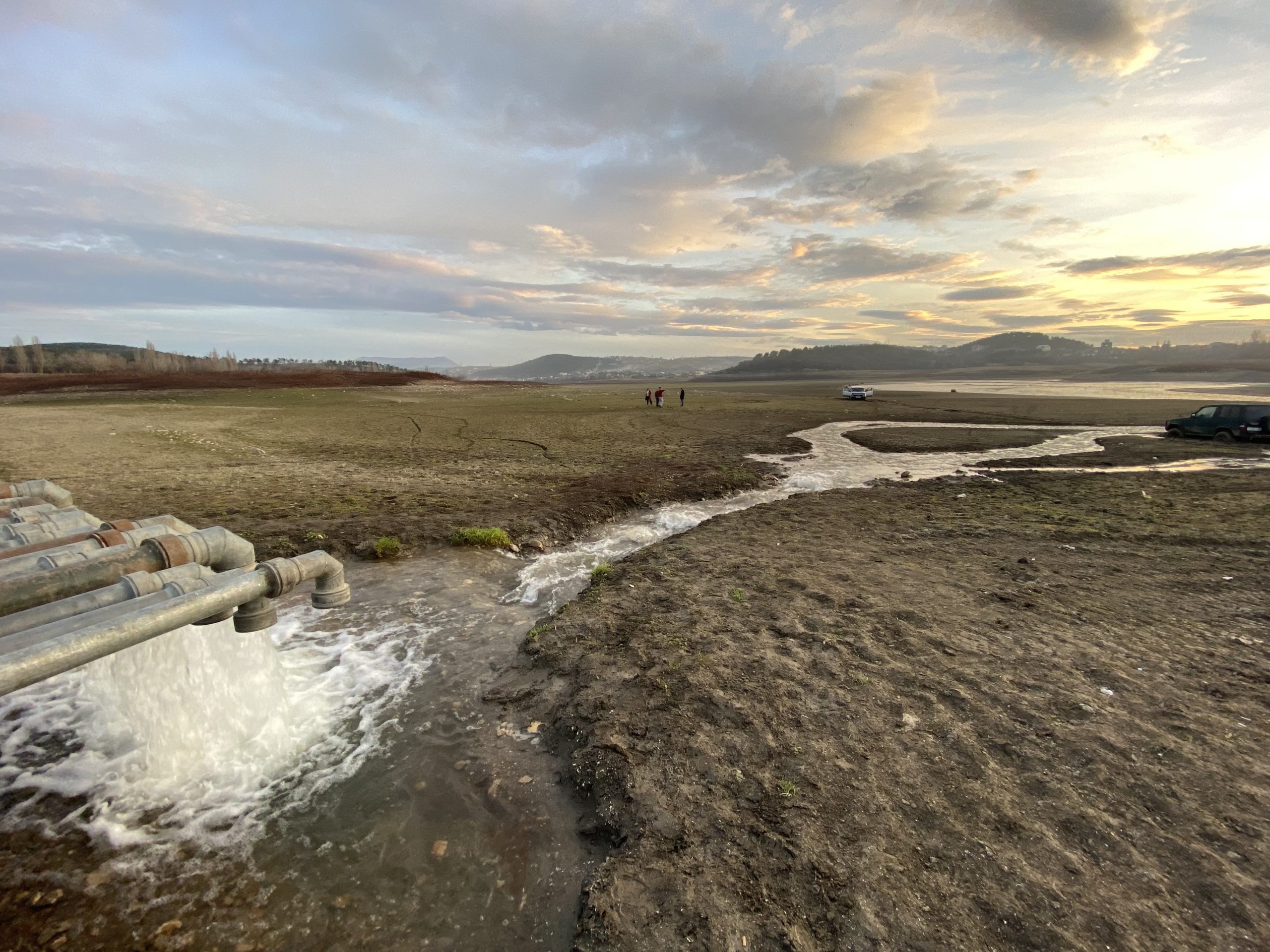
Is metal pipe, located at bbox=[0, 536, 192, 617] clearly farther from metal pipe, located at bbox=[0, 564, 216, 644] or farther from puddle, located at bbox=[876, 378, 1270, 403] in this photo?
puddle, located at bbox=[876, 378, 1270, 403]

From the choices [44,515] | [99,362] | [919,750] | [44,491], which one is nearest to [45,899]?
[44,515]

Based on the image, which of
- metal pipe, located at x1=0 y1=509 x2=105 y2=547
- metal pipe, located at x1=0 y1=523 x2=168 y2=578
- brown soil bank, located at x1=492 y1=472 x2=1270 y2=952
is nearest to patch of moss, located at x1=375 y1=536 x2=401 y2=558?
brown soil bank, located at x1=492 y1=472 x2=1270 y2=952

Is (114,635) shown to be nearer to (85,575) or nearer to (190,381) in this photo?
(85,575)

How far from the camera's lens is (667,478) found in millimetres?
19172

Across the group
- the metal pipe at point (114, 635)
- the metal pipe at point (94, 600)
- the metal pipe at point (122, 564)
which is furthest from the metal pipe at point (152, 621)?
the metal pipe at point (122, 564)

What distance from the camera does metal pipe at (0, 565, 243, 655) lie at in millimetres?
3365

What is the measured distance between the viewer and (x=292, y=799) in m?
5.06

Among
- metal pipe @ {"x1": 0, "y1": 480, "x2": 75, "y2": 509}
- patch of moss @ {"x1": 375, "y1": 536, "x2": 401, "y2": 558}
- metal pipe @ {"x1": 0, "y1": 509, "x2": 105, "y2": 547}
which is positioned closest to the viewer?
metal pipe @ {"x1": 0, "y1": 509, "x2": 105, "y2": 547}

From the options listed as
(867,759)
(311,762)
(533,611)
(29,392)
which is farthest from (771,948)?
(29,392)

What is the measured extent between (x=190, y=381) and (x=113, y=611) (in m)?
96.5

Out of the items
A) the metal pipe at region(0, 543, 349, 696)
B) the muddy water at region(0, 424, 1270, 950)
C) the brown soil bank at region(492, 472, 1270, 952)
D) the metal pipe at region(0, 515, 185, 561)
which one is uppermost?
the metal pipe at region(0, 515, 185, 561)

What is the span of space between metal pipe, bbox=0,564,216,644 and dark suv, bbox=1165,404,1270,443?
40.3m

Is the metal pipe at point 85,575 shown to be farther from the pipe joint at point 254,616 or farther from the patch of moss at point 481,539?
the patch of moss at point 481,539

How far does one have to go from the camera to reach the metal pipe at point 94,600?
149 inches
